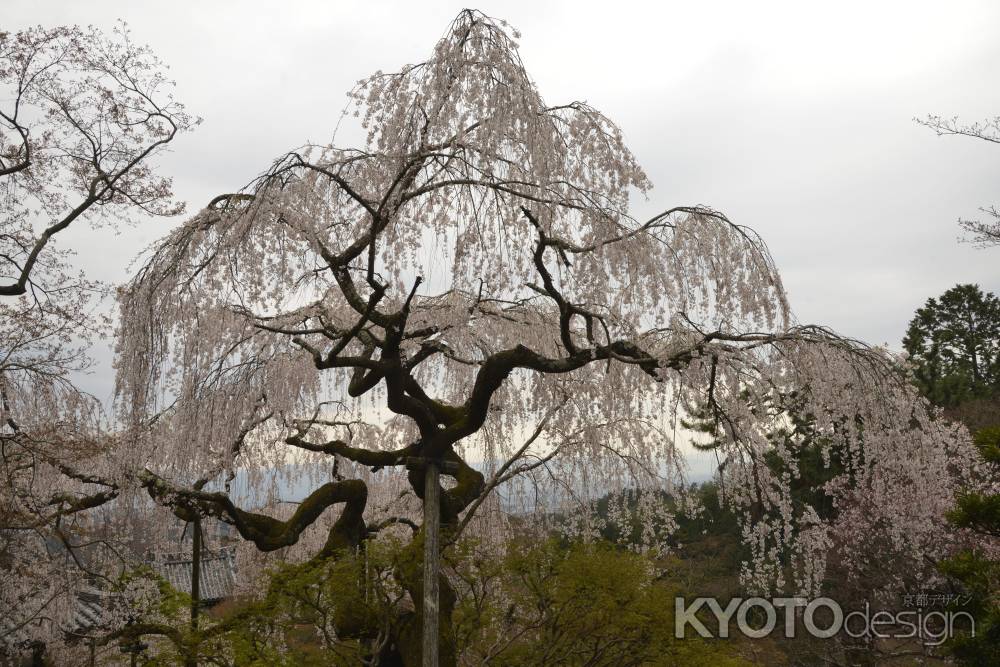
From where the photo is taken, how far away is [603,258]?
5.90 meters

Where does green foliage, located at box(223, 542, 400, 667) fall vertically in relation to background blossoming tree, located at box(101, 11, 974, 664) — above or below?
below

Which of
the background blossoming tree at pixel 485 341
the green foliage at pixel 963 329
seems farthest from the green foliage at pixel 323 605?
the green foliage at pixel 963 329

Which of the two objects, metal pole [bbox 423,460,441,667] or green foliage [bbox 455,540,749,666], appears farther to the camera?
green foliage [bbox 455,540,749,666]

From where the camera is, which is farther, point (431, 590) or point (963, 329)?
point (963, 329)

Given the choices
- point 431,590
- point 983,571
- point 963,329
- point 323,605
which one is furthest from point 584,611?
point 963,329

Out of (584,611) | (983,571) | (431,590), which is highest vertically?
(431,590)

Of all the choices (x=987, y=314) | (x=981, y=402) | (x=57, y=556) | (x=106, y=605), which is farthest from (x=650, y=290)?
(x=987, y=314)

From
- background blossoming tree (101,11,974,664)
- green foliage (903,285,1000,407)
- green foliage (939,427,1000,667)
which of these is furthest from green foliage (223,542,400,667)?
green foliage (903,285,1000,407)

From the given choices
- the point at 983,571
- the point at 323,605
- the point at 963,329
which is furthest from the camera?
the point at 963,329

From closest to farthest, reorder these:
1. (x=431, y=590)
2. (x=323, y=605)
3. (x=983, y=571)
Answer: (x=431, y=590), (x=323, y=605), (x=983, y=571)

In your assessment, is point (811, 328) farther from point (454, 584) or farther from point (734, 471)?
point (454, 584)

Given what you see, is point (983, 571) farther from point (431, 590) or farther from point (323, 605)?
point (323, 605)

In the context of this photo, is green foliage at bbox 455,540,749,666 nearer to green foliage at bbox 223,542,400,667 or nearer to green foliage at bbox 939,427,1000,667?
green foliage at bbox 223,542,400,667

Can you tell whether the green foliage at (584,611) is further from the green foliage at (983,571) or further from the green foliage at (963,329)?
the green foliage at (963,329)
